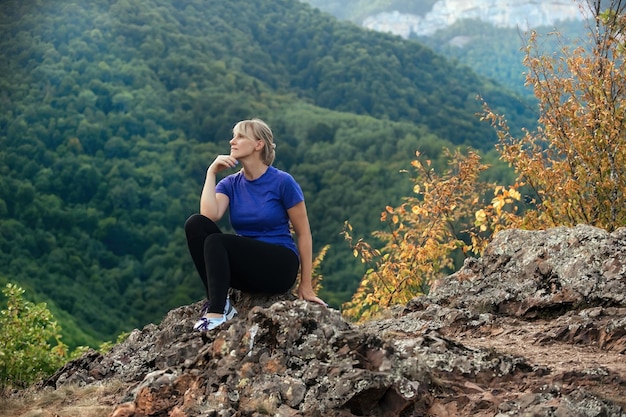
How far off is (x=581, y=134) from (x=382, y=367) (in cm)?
583

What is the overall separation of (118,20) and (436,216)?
98.9 metres

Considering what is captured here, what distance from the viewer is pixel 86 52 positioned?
316ft

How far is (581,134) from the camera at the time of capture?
871 centimetres

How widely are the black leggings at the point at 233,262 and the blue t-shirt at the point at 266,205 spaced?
150 millimetres

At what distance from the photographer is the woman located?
5.15 meters

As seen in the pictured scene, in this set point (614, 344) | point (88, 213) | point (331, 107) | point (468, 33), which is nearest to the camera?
point (614, 344)

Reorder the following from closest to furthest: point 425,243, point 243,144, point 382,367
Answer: point 382,367 → point 243,144 → point 425,243

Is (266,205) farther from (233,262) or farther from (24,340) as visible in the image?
(24,340)

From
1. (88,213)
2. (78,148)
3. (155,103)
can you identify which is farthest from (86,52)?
(88,213)

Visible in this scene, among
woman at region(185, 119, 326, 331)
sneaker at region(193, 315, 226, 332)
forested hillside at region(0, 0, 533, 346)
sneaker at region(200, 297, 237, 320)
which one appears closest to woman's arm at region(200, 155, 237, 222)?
woman at region(185, 119, 326, 331)

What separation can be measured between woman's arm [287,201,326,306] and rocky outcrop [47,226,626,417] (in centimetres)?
56

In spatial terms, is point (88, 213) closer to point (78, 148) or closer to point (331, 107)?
point (78, 148)

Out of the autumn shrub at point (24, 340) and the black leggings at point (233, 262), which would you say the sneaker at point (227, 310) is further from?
the autumn shrub at point (24, 340)

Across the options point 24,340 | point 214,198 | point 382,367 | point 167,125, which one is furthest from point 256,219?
point 167,125
